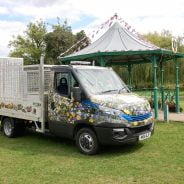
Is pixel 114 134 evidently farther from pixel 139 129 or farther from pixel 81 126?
pixel 81 126

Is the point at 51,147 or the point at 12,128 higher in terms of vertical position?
the point at 12,128

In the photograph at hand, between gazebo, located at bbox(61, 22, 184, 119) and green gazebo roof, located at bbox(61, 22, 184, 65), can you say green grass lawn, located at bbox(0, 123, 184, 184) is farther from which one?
green gazebo roof, located at bbox(61, 22, 184, 65)

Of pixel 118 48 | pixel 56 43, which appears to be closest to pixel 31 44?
pixel 56 43

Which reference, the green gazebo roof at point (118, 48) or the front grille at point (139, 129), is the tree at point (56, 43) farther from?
the front grille at point (139, 129)

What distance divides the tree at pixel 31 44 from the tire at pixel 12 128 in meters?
49.2

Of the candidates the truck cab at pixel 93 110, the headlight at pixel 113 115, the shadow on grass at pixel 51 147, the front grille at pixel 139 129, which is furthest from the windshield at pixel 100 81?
the shadow on grass at pixel 51 147

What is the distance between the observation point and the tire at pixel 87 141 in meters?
7.74

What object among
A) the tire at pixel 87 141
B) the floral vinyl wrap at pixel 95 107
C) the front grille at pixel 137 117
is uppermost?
the floral vinyl wrap at pixel 95 107

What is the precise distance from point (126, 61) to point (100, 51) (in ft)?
18.7

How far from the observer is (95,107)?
760cm

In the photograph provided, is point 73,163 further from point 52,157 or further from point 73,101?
point 73,101

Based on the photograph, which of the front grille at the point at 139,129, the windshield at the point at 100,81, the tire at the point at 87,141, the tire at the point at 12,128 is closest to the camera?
the front grille at the point at 139,129

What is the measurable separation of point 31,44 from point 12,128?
2064 inches

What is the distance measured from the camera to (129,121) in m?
7.49
